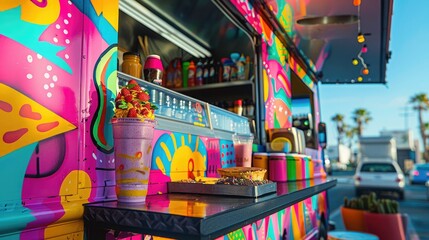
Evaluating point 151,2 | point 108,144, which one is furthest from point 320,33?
point 108,144

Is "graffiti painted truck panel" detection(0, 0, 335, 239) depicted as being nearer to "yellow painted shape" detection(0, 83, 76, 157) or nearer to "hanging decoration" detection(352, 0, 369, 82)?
"yellow painted shape" detection(0, 83, 76, 157)

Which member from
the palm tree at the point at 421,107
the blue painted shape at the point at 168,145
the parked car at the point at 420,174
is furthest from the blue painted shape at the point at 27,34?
the palm tree at the point at 421,107

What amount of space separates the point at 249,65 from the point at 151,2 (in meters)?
1.01

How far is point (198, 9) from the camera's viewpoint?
3188mm

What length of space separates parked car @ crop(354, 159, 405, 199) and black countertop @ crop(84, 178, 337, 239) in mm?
11258

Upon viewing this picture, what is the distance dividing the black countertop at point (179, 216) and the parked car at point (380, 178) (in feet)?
36.9

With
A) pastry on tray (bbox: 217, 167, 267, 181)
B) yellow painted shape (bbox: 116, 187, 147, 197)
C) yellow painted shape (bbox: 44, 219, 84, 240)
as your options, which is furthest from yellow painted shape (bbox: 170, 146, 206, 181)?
yellow painted shape (bbox: 44, 219, 84, 240)

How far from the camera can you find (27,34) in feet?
3.51

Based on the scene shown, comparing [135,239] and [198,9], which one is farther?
[198,9]

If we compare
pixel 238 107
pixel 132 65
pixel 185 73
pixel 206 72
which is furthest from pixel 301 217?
pixel 132 65

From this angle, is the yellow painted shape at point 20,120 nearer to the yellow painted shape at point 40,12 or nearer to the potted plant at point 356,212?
the yellow painted shape at point 40,12

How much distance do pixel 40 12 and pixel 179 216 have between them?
763 mm

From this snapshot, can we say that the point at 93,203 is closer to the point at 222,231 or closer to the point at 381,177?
the point at 222,231

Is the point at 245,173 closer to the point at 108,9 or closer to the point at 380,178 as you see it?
the point at 108,9
